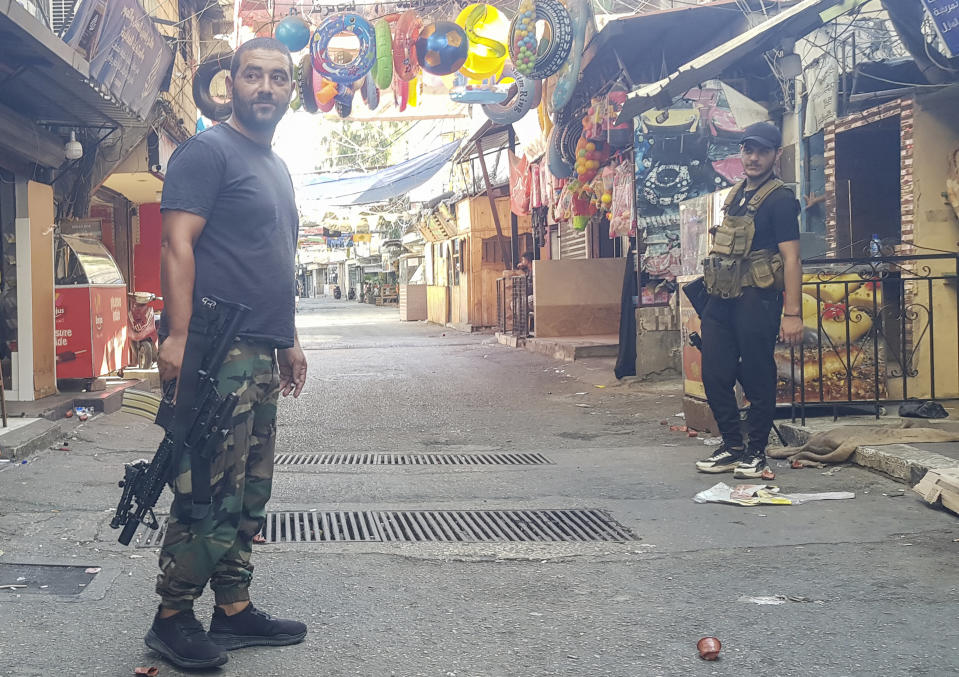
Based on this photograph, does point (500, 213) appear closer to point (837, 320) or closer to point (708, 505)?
point (837, 320)

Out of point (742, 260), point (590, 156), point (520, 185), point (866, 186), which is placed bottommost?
point (742, 260)

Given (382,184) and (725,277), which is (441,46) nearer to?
(725,277)

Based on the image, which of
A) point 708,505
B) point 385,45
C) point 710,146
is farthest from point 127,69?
point 708,505

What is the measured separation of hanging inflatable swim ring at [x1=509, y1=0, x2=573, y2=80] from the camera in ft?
44.1

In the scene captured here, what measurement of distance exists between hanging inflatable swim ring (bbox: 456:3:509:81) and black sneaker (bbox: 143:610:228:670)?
12.1 m

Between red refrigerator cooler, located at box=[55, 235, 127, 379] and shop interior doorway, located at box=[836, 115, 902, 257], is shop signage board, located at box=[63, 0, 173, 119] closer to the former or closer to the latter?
red refrigerator cooler, located at box=[55, 235, 127, 379]

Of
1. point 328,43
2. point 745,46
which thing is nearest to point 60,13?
point 328,43

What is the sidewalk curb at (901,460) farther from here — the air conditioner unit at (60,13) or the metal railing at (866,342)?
the air conditioner unit at (60,13)

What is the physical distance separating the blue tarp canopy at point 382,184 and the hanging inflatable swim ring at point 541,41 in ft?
36.3

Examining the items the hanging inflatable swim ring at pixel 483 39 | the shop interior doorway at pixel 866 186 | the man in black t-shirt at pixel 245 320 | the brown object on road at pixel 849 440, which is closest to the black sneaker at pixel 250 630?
the man in black t-shirt at pixel 245 320

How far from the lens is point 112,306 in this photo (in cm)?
1106

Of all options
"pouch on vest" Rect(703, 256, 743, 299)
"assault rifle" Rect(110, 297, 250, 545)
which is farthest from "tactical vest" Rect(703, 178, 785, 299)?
"assault rifle" Rect(110, 297, 250, 545)

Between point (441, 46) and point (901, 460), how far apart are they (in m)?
9.59

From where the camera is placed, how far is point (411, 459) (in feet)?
23.9
